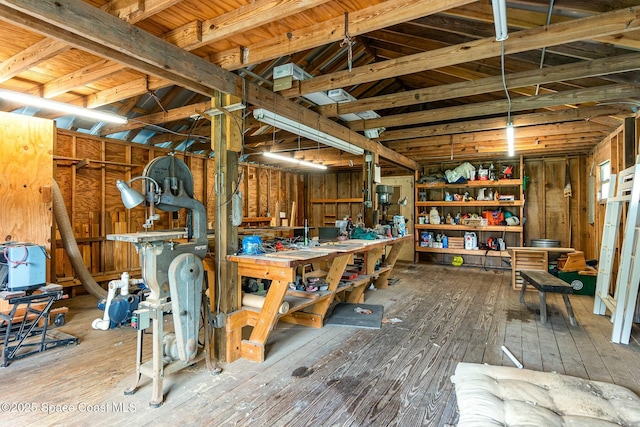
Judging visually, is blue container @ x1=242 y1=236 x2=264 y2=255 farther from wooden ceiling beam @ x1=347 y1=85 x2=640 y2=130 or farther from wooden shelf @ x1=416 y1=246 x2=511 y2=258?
wooden shelf @ x1=416 y1=246 x2=511 y2=258

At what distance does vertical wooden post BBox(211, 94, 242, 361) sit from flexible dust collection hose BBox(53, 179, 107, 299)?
2.86 metres

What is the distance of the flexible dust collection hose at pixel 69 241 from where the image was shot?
15.1ft

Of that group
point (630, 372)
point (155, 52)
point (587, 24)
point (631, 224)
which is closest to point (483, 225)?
point (631, 224)

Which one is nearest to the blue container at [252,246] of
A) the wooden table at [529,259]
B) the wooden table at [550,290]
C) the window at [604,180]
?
the wooden table at [550,290]

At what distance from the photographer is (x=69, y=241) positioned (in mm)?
4707

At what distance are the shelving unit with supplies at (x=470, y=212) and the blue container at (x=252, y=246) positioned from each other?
19.4 feet

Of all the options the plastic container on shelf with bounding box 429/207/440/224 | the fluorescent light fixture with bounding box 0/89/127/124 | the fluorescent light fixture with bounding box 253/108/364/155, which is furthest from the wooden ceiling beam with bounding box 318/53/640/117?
the plastic container on shelf with bounding box 429/207/440/224

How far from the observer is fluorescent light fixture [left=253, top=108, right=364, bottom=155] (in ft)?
11.8

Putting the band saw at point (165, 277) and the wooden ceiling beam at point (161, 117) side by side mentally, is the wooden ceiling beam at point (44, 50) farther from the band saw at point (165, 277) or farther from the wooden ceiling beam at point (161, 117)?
the wooden ceiling beam at point (161, 117)

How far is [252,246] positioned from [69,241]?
10.9 feet

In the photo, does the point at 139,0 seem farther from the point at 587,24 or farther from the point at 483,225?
the point at 483,225

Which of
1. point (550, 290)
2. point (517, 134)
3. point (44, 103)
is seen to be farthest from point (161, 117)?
point (517, 134)

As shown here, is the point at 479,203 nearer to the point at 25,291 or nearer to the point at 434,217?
the point at 434,217

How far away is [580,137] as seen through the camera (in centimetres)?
571
